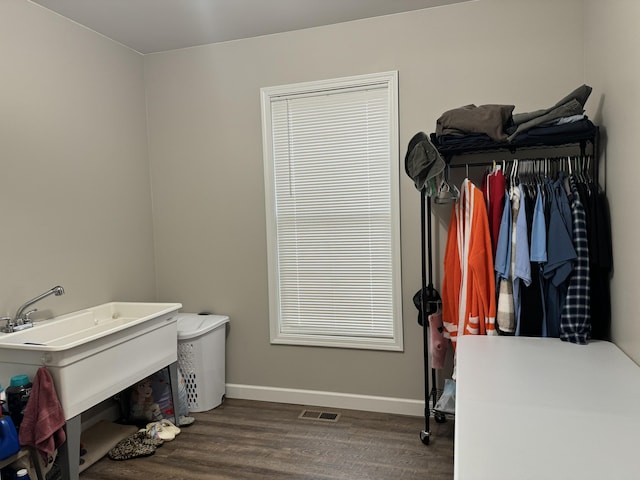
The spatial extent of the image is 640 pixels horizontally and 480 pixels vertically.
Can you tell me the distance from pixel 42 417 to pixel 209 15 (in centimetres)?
243

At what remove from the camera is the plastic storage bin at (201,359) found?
3164mm

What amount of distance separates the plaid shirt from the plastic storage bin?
2191mm

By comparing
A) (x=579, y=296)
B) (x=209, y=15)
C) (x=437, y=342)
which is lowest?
(x=437, y=342)

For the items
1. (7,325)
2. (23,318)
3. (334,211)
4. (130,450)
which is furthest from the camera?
(334,211)

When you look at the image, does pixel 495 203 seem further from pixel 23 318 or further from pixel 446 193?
pixel 23 318

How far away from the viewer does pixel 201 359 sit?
3.20m

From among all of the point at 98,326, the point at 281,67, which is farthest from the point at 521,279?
the point at 98,326

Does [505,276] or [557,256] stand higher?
[557,256]

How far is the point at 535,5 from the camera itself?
2.74 metres

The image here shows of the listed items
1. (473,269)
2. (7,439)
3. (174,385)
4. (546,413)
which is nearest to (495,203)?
(473,269)

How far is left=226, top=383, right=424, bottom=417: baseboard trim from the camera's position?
313 centimetres

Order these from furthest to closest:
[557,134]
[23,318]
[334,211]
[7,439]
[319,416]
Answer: [334,211]
[319,416]
[23,318]
[557,134]
[7,439]

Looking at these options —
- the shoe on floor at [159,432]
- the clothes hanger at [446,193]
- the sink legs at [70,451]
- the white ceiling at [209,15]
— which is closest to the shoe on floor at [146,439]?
the shoe on floor at [159,432]

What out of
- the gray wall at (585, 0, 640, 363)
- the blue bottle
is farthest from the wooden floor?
the gray wall at (585, 0, 640, 363)
